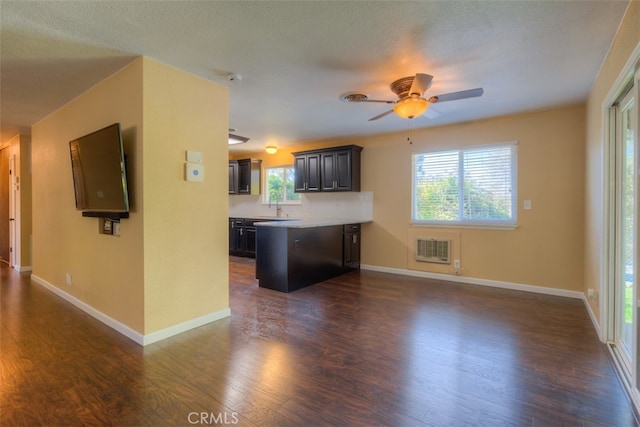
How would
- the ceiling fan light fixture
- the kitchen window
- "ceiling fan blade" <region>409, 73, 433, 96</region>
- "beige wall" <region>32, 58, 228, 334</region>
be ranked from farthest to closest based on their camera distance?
the kitchen window → the ceiling fan light fixture → "beige wall" <region>32, 58, 228, 334</region> → "ceiling fan blade" <region>409, 73, 433, 96</region>

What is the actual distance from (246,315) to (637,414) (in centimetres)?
307

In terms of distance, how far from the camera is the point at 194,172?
3037 millimetres

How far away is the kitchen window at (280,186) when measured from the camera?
7155 millimetres

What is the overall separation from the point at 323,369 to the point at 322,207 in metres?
4.39

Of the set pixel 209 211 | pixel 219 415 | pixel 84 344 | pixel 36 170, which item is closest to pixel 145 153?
pixel 209 211

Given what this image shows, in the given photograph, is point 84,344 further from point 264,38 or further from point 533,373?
point 533,373

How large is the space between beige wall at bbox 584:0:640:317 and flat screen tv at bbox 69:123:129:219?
148 inches

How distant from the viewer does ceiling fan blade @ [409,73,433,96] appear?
2.59 m

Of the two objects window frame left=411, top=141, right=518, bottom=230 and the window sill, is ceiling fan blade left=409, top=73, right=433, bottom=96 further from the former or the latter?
the window sill

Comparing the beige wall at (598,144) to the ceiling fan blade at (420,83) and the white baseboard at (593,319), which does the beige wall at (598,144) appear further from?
the ceiling fan blade at (420,83)

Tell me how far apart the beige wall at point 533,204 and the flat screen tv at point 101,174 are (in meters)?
4.18

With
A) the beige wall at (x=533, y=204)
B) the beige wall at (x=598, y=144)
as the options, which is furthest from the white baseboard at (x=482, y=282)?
the beige wall at (x=598, y=144)
